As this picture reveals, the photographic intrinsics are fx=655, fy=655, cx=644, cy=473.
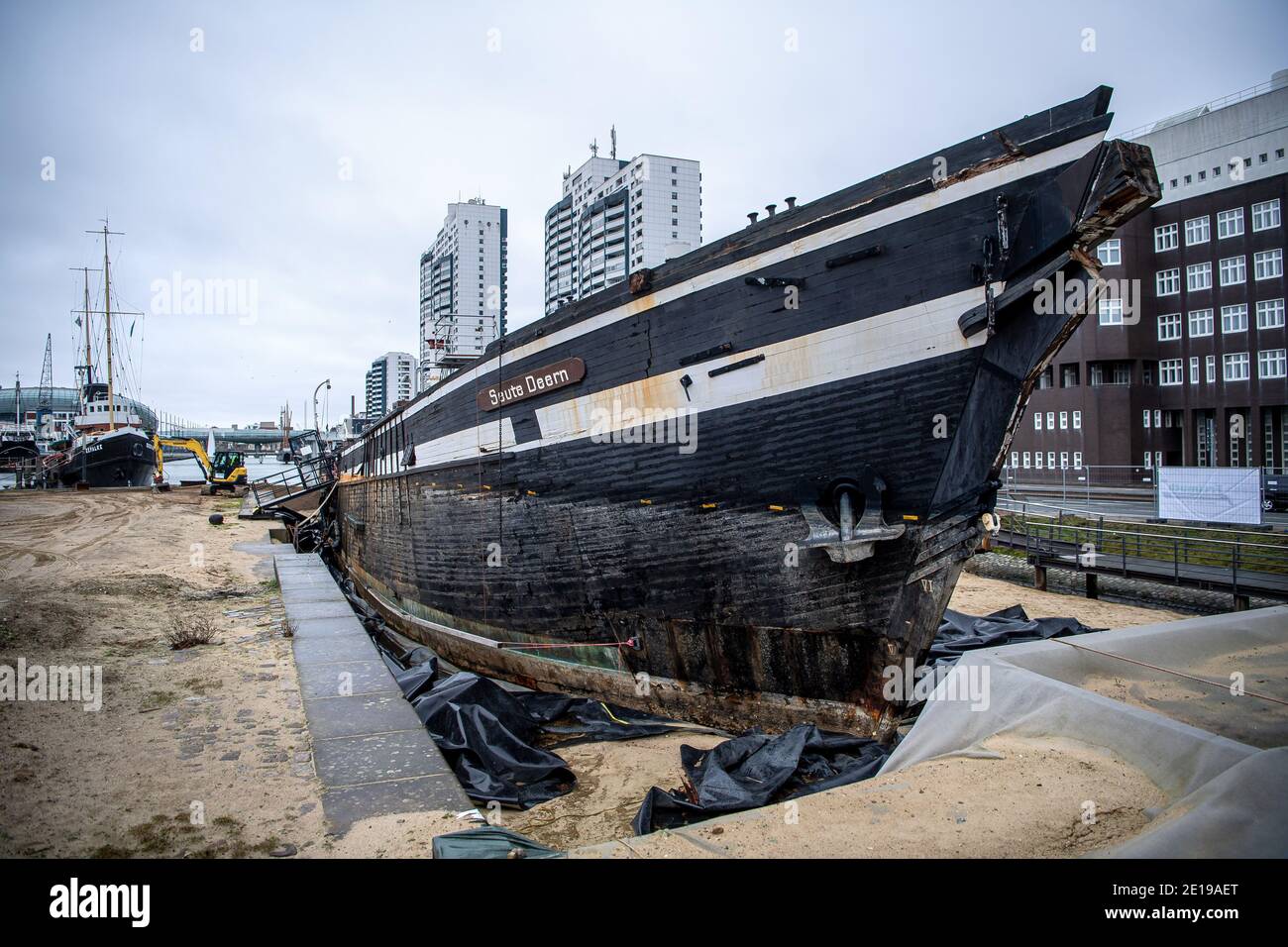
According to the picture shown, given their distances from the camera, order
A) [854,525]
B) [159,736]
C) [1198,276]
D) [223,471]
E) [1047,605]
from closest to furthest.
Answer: [159,736]
[854,525]
[1047,605]
[1198,276]
[223,471]

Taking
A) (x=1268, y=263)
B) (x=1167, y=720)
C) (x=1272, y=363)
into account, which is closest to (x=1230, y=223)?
(x=1268, y=263)

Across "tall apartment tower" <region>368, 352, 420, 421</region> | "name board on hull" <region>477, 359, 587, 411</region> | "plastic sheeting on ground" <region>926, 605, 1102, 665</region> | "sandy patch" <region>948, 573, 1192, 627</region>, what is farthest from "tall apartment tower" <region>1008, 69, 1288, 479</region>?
"tall apartment tower" <region>368, 352, 420, 421</region>

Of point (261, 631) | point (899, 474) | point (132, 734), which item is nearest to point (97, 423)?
point (261, 631)

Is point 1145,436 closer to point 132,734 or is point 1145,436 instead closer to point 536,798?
point 536,798

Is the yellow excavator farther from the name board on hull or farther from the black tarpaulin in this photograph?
the black tarpaulin

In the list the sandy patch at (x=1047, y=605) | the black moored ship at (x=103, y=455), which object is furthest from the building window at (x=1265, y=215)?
the black moored ship at (x=103, y=455)

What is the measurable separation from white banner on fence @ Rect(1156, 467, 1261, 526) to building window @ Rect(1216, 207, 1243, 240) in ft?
73.6

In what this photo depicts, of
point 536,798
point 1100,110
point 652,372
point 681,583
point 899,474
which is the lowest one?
point 536,798

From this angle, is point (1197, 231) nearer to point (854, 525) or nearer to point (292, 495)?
point (854, 525)

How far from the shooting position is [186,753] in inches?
174

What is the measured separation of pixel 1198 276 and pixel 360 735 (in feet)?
132

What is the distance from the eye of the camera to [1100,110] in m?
4.86
